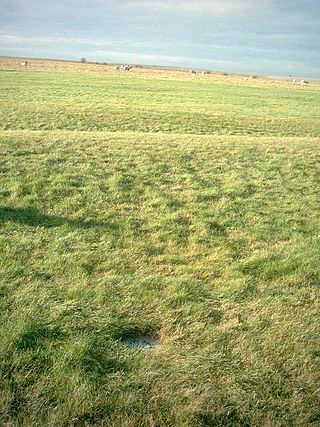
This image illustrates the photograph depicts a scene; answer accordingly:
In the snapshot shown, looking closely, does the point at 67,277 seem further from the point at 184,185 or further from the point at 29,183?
the point at 184,185

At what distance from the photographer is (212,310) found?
5012mm

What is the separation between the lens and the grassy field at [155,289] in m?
3.60

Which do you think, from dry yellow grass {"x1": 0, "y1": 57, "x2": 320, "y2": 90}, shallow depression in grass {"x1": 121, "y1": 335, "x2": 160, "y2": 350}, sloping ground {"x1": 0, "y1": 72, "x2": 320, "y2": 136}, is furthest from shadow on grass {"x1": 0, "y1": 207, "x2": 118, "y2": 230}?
dry yellow grass {"x1": 0, "y1": 57, "x2": 320, "y2": 90}

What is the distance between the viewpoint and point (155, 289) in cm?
539

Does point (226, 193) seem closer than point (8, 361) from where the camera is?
No

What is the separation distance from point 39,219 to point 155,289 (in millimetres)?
3312

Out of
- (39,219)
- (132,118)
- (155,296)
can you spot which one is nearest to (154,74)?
(132,118)

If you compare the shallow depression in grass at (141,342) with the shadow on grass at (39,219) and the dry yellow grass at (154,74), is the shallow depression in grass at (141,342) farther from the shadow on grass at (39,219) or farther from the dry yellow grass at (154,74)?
the dry yellow grass at (154,74)

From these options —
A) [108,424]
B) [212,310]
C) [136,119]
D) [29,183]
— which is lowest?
[108,424]

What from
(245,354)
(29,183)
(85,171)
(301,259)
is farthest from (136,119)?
(245,354)

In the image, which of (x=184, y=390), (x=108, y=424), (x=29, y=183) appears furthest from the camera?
(x=29, y=183)

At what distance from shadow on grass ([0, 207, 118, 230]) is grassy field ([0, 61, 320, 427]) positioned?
0.17ft

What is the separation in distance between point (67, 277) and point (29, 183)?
4278 millimetres

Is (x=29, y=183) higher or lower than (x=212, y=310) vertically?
higher
